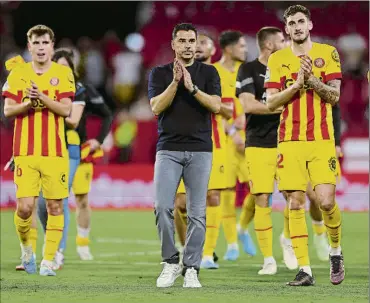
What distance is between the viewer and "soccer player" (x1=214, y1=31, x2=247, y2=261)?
35.9 feet

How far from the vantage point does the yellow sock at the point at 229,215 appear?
1126 cm

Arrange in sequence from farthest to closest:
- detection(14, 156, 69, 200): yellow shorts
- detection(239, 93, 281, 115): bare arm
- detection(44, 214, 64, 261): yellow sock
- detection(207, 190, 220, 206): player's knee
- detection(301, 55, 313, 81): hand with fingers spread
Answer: detection(207, 190, 220, 206): player's knee → detection(239, 93, 281, 115): bare arm → detection(44, 214, 64, 261): yellow sock → detection(14, 156, 69, 200): yellow shorts → detection(301, 55, 313, 81): hand with fingers spread

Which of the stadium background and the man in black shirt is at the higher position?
the stadium background

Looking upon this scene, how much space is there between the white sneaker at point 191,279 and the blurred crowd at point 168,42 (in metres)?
13.5

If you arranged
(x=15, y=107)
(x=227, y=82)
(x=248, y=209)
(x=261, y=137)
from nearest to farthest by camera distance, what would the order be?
(x=15, y=107)
(x=261, y=137)
(x=227, y=82)
(x=248, y=209)

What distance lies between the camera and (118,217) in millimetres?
17344

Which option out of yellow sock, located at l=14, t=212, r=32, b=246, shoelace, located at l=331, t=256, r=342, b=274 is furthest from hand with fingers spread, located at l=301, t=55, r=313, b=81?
yellow sock, located at l=14, t=212, r=32, b=246

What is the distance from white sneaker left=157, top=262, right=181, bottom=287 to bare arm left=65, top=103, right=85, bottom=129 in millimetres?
2296

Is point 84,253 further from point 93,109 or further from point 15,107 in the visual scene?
point 15,107

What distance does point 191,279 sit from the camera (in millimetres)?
8211

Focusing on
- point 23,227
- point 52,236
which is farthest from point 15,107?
point 52,236

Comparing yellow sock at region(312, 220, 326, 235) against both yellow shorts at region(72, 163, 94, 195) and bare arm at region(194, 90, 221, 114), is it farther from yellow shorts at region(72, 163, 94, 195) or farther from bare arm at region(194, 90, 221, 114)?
bare arm at region(194, 90, 221, 114)

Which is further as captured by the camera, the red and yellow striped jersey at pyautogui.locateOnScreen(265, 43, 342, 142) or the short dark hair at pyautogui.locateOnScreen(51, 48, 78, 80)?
the short dark hair at pyautogui.locateOnScreen(51, 48, 78, 80)

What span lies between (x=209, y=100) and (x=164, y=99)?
0.34 m
